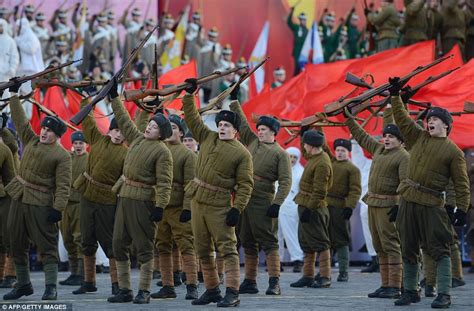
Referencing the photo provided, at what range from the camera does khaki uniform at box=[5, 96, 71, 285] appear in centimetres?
1395

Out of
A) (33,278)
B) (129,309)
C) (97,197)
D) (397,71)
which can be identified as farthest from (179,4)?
(129,309)

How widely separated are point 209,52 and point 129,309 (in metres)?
16.0

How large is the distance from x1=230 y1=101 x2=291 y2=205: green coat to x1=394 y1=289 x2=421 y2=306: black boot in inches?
81.8

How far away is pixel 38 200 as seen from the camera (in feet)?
45.9

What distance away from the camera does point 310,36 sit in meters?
30.3

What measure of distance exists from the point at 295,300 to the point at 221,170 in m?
1.73

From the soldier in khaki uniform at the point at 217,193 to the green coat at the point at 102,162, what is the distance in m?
1.46

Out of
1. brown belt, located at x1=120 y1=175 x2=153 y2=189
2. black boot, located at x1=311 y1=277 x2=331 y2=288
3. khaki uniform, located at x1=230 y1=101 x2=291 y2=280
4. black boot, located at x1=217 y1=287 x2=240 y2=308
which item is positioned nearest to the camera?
black boot, located at x1=217 y1=287 x2=240 y2=308

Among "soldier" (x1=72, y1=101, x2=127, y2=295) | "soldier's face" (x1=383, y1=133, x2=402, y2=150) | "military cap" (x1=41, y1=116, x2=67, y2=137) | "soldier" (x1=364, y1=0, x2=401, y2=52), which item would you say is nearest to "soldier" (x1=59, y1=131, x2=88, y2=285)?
"soldier" (x1=72, y1=101, x2=127, y2=295)

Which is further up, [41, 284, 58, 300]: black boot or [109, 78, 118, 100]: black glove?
[109, 78, 118, 100]: black glove

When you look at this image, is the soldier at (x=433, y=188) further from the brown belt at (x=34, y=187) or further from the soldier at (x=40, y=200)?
the brown belt at (x=34, y=187)

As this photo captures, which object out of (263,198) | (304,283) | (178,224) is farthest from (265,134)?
(304,283)

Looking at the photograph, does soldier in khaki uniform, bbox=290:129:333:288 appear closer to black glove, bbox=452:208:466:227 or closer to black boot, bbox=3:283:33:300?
black glove, bbox=452:208:466:227

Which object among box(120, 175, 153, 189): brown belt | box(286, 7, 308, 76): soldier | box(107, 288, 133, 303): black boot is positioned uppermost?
box(286, 7, 308, 76): soldier
